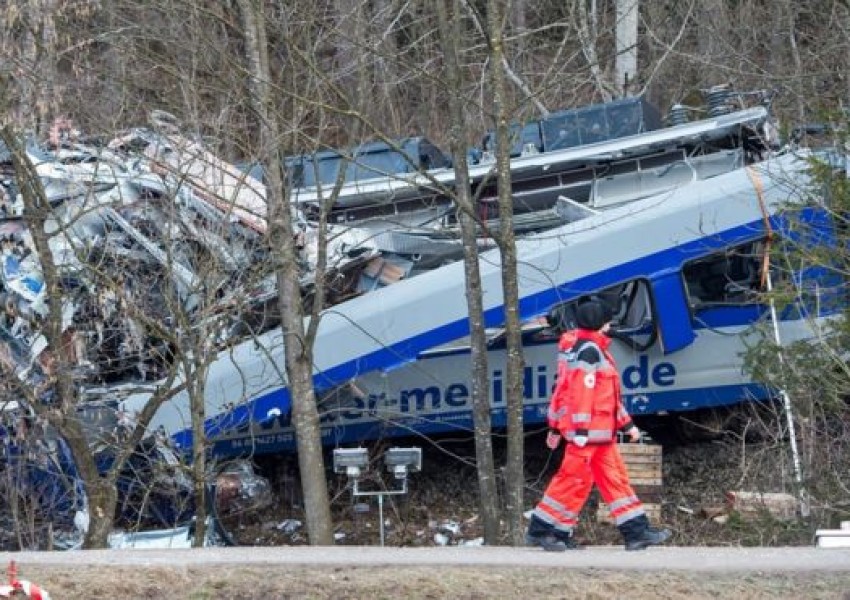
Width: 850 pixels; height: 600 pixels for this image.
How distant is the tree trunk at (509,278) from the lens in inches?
418

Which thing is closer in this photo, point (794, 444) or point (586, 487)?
point (586, 487)

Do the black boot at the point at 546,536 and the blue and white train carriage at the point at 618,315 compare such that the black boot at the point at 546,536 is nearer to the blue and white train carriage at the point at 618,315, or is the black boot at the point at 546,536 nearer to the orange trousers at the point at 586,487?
the orange trousers at the point at 586,487

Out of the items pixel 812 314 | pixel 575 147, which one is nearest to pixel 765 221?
pixel 812 314

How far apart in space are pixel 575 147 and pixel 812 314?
3.78 metres

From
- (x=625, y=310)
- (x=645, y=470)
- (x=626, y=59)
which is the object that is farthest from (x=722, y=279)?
(x=626, y=59)

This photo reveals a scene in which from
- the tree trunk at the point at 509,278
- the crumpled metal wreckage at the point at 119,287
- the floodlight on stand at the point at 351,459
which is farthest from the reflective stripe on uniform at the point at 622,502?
the crumpled metal wreckage at the point at 119,287

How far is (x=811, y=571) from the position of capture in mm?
6957

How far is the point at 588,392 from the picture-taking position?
765 centimetres

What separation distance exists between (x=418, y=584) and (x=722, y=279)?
7788 mm

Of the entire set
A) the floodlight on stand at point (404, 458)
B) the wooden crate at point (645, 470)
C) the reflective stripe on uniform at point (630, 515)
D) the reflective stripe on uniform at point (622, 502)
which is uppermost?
the floodlight on stand at point (404, 458)

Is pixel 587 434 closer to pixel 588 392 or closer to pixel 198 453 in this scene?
pixel 588 392

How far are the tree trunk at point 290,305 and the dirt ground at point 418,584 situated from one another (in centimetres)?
523

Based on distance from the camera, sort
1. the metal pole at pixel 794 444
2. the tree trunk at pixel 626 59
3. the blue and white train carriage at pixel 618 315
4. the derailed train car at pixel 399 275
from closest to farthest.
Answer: the metal pole at pixel 794 444, the derailed train car at pixel 399 275, the blue and white train carriage at pixel 618 315, the tree trunk at pixel 626 59

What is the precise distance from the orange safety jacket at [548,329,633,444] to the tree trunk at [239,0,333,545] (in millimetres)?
4626
